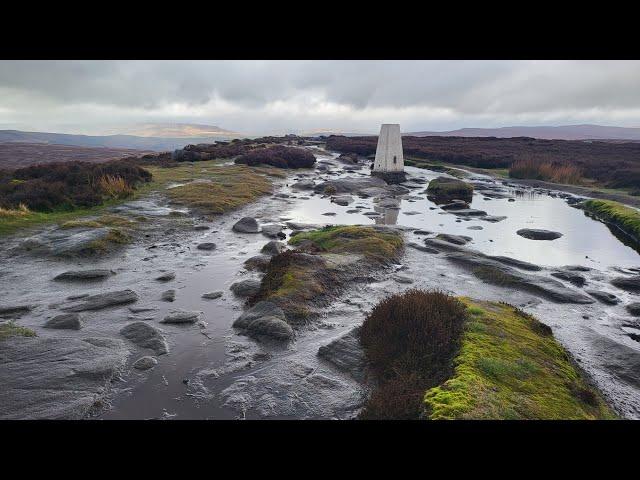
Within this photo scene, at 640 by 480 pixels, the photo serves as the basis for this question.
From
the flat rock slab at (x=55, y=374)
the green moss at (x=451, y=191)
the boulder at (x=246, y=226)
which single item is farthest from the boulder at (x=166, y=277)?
the green moss at (x=451, y=191)

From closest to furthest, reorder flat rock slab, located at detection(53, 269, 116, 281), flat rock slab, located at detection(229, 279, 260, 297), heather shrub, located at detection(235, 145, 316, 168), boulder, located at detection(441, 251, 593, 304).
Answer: flat rock slab, located at detection(229, 279, 260, 297), flat rock slab, located at detection(53, 269, 116, 281), boulder, located at detection(441, 251, 593, 304), heather shrub, located at detection(235, 145, 316, 168)

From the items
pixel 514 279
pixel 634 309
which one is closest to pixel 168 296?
pixel 514 279

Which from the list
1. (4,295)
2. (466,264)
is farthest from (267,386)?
(466,264)

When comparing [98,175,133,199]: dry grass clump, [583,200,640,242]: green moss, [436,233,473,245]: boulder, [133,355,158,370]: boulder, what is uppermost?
[98,175,133,199]: dry grass clump

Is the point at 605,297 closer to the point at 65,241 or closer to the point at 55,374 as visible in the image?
the point at 55,374

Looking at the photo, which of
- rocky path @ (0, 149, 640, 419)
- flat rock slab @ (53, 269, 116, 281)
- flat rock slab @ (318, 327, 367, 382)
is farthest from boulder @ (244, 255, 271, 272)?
flat rock slab @ (318, 327, 367, 382)

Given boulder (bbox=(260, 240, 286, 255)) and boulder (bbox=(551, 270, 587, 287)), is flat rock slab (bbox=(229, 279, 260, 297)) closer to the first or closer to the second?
boulder (bbox=(260, 240, 286, 255))
